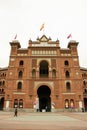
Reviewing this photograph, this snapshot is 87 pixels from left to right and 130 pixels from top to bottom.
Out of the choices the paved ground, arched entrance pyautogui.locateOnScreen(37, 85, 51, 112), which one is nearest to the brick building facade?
arched entrance pyautogui.locateOnScreen(37, 85, 51, 112)

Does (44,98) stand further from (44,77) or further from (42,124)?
(42,124)

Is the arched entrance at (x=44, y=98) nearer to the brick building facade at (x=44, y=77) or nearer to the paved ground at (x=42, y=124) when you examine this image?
the brick building facade at (x=44, y=77)

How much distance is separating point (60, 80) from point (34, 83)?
23.8ft

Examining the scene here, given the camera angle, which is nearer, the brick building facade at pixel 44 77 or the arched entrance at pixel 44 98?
the brick building facade at pixel 44 77

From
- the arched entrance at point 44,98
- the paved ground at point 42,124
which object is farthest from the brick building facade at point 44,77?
the paved ground at point 42,124

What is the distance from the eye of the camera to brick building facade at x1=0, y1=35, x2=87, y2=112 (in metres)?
43.4

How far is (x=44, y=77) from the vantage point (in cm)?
4603

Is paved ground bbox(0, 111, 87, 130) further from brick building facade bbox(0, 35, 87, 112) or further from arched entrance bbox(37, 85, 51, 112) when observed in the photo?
arched entrance bbox(37, 85, 51, 112)

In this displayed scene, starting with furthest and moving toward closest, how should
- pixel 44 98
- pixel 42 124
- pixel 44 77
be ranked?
pixel 44 98
pixel 44 77
pixel 42 124

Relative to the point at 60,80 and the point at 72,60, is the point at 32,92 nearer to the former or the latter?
the point at 60,80

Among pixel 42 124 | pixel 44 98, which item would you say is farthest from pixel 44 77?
pixel 42 124

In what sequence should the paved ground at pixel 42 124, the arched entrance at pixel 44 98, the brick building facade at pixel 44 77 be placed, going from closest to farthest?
the paved ground at pixel 42 124, the brick building facade at pixel 44 77, the arched entrance at pixel 44 98

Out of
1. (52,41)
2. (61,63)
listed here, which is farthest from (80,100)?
(52,41)

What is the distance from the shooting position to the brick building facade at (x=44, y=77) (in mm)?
43406
